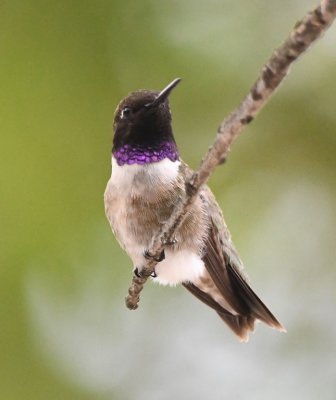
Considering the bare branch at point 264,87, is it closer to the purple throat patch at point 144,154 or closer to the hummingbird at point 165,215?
the hummingbird at point 165,215

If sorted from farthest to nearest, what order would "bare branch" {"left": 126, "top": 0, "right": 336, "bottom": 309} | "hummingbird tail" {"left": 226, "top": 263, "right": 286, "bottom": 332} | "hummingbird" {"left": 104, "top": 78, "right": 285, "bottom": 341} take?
"hummingbird tail" {"left": 226, "top": 263, "right": 286, "bottom": 332}, "hummingbird" {"left": 104, "top": 78, "right": 285, "bottom": 341}, "bare branch" {"left": 126, "top": 0, "right": 336, "bottom": 309}

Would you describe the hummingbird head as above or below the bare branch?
above

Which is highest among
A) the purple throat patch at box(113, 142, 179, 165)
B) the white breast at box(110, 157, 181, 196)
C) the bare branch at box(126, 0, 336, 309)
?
the purple throat patch at box(113, 142, 179, 165)

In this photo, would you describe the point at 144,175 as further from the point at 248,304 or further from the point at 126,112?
the point at 248,304

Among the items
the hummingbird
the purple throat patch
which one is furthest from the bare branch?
the purple throat patch

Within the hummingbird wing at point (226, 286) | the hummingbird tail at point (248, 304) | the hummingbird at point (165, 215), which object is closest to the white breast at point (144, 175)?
the hummingbird at point (165, 215)

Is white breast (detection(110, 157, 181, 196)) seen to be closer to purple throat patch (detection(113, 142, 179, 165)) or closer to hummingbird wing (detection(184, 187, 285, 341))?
purple throat patch (detection(113, 142, 179, 165))

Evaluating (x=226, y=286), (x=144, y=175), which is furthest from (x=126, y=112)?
(x=226, y=286)
